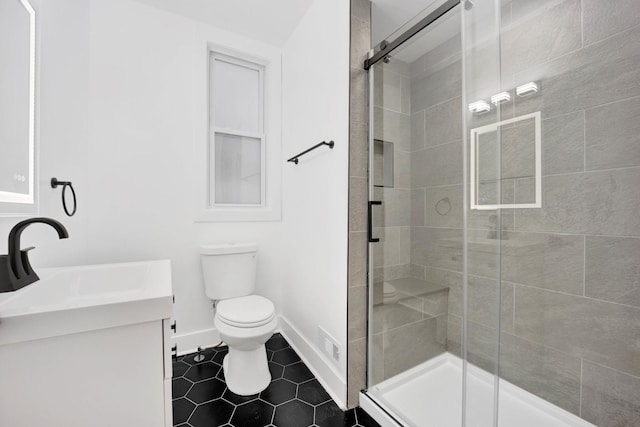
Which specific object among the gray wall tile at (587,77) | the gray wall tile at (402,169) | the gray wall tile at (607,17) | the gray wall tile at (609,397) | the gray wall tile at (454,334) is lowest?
the gray wall tile at (609,397)

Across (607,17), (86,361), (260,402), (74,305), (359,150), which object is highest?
(607,17)

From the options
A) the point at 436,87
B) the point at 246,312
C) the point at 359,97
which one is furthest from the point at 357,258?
the point at 436,87

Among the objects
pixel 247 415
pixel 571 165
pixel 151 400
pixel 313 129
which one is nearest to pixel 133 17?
pixel 313 129

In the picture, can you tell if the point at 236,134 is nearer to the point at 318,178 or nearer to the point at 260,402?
the point at 318,178

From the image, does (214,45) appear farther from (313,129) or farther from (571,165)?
(571,165)

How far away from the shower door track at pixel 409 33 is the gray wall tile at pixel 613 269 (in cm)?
120

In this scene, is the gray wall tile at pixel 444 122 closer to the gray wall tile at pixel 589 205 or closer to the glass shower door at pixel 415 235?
the glass shower door at pixel 415 235

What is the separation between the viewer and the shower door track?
1.16m

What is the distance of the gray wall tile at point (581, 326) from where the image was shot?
118 cm

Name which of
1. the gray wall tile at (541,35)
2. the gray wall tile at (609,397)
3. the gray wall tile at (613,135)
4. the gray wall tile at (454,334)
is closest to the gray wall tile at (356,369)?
the gray wall tile at (454,334)

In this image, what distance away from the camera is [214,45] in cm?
206

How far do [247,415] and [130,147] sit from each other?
5.70 feet

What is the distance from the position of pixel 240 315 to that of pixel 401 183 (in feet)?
3.79

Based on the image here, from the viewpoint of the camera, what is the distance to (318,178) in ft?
5.76
